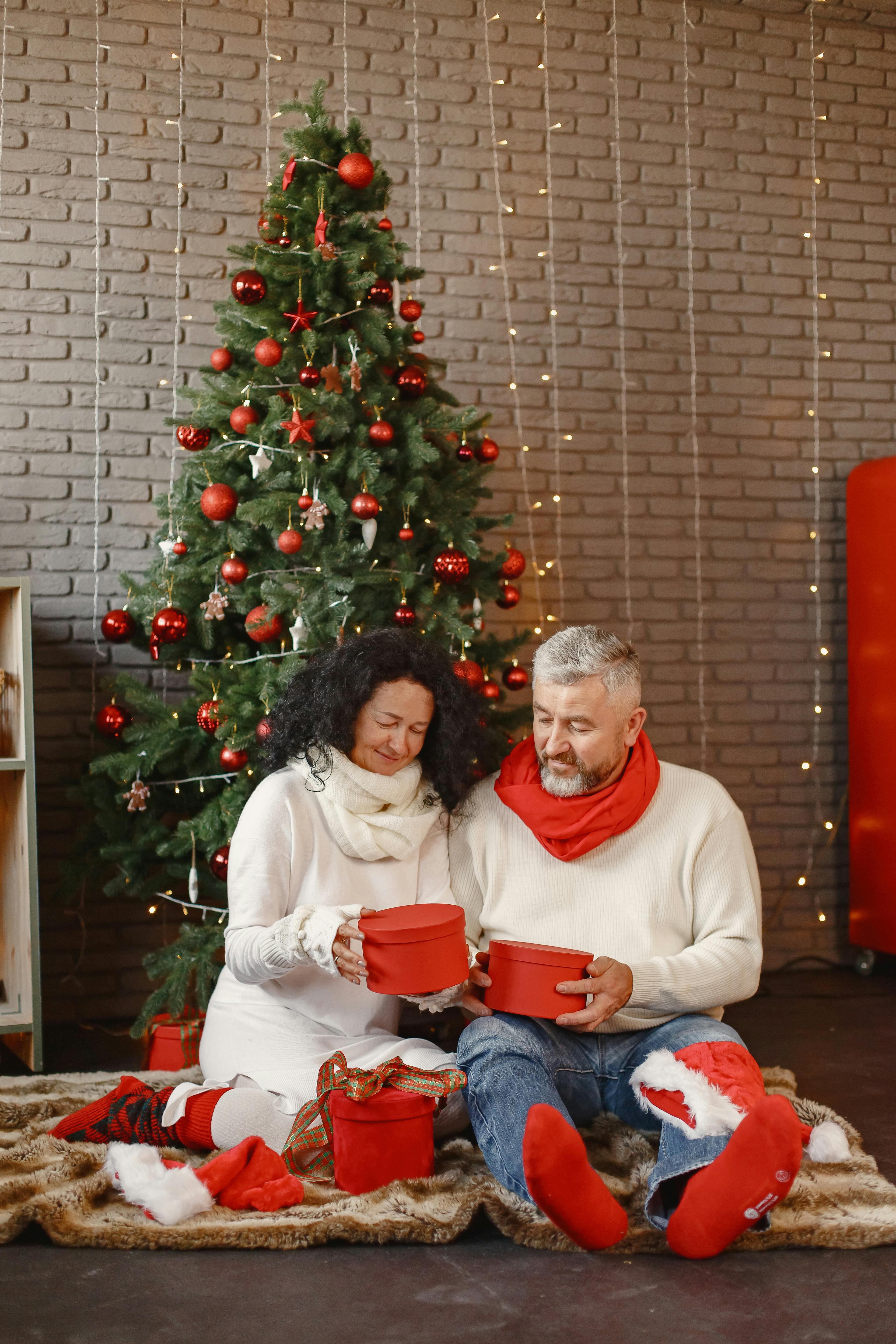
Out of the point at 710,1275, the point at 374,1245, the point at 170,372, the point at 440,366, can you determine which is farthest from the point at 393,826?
the point at 170,372

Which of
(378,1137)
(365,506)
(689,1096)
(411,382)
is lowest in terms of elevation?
(378,1137)

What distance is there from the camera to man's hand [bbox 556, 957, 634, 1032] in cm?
193

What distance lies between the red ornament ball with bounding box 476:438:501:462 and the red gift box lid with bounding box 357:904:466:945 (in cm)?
143

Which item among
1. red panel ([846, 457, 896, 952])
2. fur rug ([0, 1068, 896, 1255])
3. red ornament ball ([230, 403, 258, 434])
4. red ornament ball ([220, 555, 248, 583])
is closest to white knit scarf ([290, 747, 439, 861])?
fur rug ([0, 1068, 896, 1255])

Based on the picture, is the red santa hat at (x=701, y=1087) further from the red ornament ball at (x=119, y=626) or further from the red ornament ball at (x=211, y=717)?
the red ornament ball at (x=119, y=626)

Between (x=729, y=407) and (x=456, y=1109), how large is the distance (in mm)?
2682

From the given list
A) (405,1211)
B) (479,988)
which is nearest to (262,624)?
(479,988)

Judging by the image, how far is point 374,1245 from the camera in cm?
179

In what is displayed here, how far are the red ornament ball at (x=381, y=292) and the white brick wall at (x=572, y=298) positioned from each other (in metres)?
0.86

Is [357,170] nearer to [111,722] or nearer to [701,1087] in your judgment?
[111,722]

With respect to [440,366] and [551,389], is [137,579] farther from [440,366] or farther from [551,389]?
[551,389]

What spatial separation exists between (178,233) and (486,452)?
1.26 metres

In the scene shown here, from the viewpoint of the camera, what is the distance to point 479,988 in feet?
6.91

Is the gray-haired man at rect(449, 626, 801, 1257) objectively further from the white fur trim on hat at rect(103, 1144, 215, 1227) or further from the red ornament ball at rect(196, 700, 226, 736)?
the red ornament ball at rect(196, 700, 226, 736)
